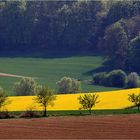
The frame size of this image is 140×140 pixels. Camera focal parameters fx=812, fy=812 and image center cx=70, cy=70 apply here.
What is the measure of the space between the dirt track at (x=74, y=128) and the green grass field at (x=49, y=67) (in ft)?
147

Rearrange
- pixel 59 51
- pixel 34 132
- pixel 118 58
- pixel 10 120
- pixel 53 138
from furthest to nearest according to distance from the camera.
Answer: pixel 59 51, pixel 118 58, pixel 10 120, pixel 34 132, pixel 53 138

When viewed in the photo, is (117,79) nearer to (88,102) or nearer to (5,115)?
(88,102)

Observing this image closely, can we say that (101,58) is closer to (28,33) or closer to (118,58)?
(118,58)

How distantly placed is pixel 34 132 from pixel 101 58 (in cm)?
7780

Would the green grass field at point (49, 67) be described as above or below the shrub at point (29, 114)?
above

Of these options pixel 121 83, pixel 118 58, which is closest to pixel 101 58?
pixel 118 58

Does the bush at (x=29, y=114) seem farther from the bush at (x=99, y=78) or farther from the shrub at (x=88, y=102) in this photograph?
the bush at (x=99, y=78)

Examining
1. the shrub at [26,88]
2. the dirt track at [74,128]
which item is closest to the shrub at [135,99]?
the dirt track at [74,128]

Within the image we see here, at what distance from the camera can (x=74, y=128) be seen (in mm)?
53625

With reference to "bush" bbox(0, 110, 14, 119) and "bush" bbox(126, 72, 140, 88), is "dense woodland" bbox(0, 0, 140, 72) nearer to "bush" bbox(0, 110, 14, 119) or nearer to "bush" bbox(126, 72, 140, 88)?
"bush" bbox(126, 72, 140, 88)

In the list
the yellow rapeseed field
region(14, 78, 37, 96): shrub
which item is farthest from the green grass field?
the yellow rapeseed field

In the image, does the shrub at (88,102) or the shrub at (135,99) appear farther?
the shrub at (135,99)

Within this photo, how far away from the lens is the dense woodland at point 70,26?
444ft

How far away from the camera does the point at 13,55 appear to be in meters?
132
